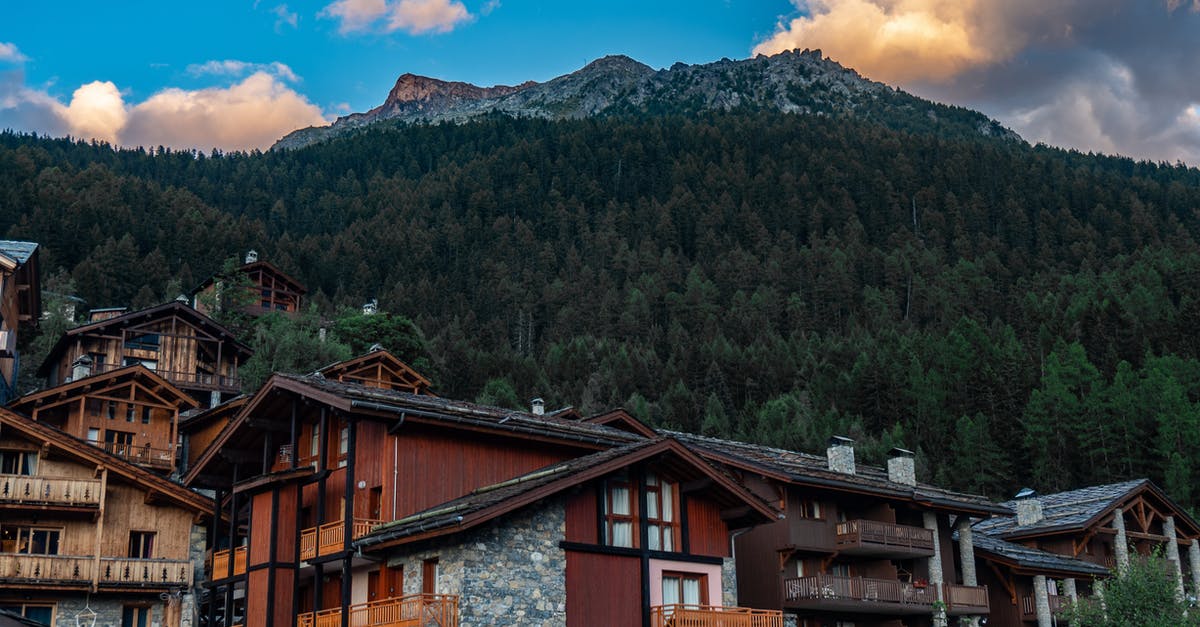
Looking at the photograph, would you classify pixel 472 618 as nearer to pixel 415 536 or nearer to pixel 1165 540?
pixel 415 536

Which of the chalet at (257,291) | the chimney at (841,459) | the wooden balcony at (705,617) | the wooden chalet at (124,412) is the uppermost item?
the chalet at (257,291)

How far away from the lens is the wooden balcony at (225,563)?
32.1 metres

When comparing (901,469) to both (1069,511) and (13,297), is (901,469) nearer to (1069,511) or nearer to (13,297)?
(1069,511)

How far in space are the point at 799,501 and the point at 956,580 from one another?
9235 mm

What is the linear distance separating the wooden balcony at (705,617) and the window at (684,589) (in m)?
0.56

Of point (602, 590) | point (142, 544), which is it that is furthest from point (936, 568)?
point (142, 544)

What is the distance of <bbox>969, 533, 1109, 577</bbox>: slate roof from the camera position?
4506 cm

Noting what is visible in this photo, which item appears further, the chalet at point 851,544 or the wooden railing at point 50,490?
the chalet at point 851,544

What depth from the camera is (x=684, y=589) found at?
29.5m

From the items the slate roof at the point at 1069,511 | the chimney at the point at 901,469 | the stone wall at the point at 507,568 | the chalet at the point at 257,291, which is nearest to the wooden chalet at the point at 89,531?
the stone wall at the point at 507,568

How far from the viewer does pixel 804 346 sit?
115 m

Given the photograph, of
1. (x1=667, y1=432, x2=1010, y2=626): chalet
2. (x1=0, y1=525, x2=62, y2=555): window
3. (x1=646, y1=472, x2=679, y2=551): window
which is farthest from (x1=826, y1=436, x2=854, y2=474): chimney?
(x1=0, y1=525, x2=62, y2=555): window

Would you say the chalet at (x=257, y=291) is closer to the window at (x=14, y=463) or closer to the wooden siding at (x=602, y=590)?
the window at (x=14, y=463)

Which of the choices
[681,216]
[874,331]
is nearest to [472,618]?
[874,331]
